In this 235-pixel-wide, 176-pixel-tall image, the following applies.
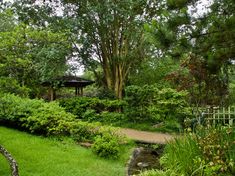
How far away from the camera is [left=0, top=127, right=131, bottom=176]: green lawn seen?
6.96 m

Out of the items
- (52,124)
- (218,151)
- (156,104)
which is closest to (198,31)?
(218,151)

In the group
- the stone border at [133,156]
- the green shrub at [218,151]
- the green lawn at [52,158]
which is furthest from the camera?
the stone border at [133,156]

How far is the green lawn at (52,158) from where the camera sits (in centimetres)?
696

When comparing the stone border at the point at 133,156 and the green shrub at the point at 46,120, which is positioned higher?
the green shrub at the point at 46,120

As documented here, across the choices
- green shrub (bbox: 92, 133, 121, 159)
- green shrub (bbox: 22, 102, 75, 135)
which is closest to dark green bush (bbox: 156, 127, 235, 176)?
green shrub (bbox: 92, 133, 121, 159)

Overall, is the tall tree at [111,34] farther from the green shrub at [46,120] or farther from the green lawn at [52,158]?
the green lawn at [52,158]

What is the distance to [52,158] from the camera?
7.82 meters

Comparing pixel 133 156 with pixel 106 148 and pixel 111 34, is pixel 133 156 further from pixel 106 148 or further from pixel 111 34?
pixel 111 34

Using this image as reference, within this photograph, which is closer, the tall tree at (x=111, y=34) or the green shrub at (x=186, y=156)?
the green shrub at (x=186, y=156)

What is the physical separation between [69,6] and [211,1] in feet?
40.1

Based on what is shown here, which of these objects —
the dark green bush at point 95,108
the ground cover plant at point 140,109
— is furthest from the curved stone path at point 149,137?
the dark green bush at point 95,108

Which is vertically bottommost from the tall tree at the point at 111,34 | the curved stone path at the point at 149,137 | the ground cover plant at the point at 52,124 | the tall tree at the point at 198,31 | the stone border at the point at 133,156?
the stone border at the point at 133,156

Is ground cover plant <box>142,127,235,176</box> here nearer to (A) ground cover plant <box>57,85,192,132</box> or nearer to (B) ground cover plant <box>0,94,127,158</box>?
(B) ground cover plant <box>0,94,127,158</box>

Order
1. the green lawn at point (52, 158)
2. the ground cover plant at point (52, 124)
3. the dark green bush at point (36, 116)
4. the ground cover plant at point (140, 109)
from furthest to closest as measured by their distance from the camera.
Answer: the ground cover plant at point (140, 109), the dark green bush at point (36, 116), the ground cover plant at point (52, 124), the green lawn at point (52, 158)
